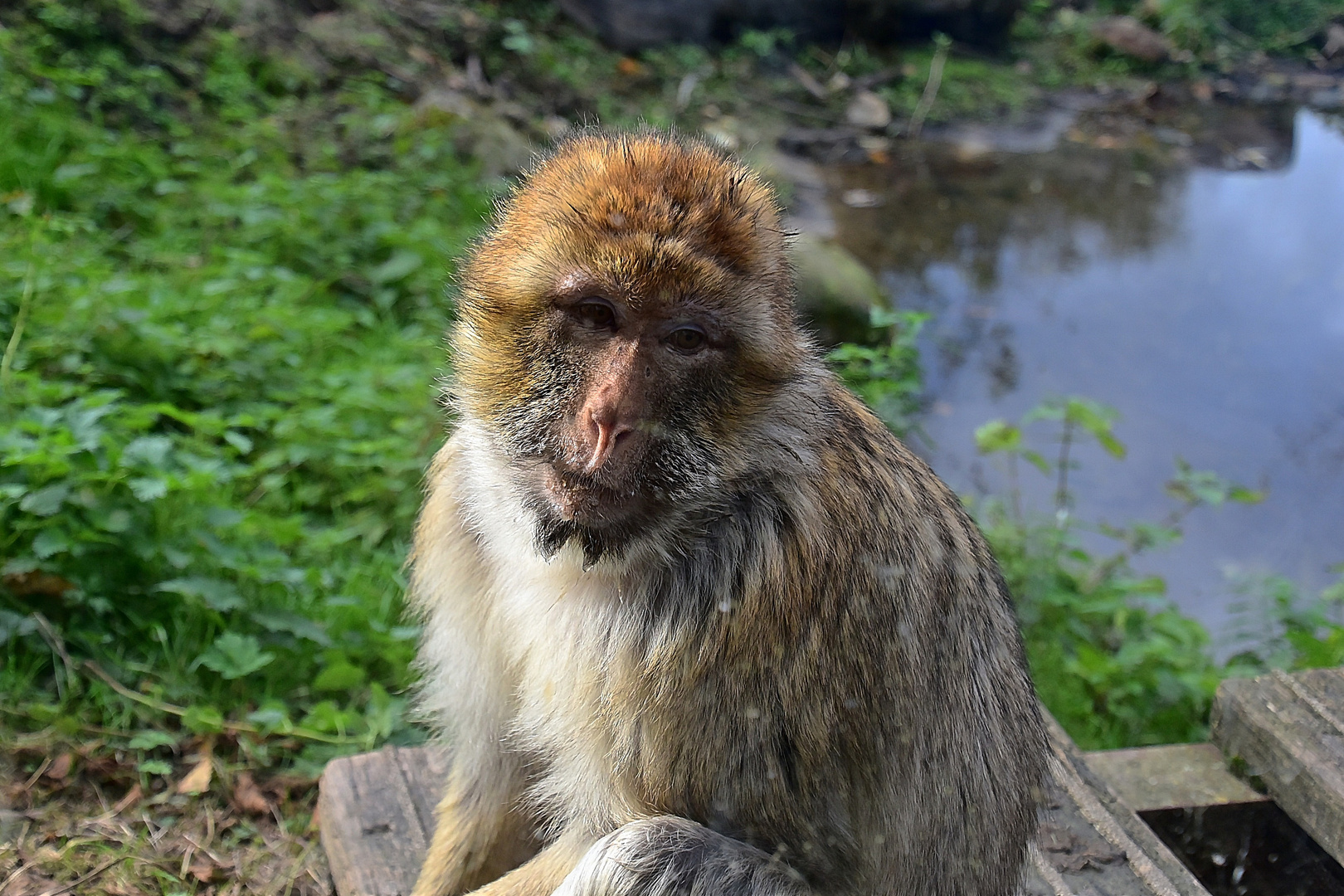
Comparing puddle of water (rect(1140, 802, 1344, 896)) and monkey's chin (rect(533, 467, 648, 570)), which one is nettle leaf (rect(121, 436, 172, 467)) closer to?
monkey's chin (rect(533, 467, 648, 570))

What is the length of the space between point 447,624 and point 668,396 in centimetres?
83

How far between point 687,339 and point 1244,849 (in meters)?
2.23

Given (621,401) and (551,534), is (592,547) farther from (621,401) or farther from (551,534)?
(621,401)

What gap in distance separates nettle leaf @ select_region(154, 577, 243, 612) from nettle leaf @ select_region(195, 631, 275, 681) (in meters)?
0.08

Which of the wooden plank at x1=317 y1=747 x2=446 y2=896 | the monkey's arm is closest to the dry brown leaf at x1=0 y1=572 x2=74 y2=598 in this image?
the wooden plank at x1=317 y1=747 x2=446 y2=896

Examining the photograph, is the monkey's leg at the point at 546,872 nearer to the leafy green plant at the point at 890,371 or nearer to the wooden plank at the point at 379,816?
the wooden plank at the point at 379,816

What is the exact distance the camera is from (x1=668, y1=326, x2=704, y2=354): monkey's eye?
1.96 m

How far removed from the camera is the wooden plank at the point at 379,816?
2.64 m

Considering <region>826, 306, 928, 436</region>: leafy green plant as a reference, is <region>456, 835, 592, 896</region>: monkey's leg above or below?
below

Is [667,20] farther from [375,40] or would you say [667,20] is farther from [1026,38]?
[1026,38]

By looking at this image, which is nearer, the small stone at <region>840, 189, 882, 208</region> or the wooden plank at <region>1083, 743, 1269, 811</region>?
the wooden plank at <region>1083, 743, 1269, 811</region>

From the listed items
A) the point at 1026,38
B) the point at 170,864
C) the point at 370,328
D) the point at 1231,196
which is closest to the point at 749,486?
the point at 170,864

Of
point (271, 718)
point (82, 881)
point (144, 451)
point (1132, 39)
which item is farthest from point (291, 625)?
point (1132, 39)

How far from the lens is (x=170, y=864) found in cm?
276
